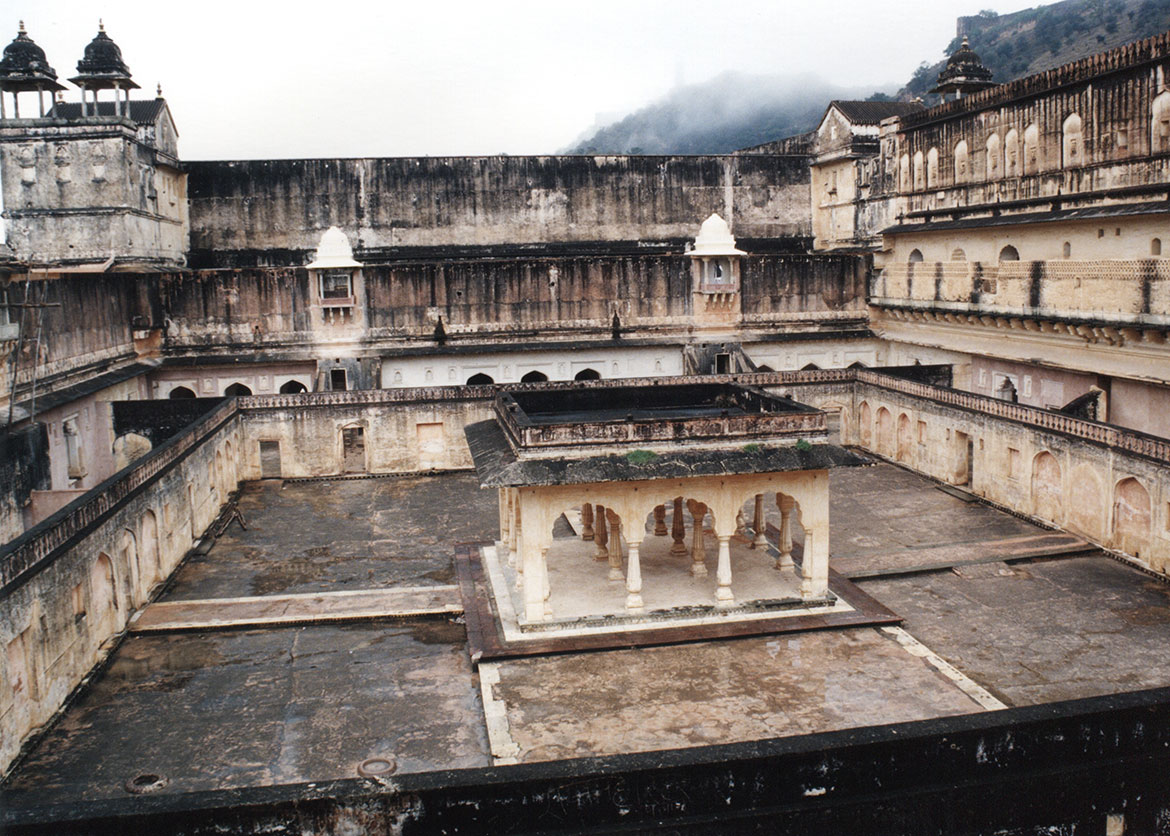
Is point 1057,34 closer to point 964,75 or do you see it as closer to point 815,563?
point 964,75

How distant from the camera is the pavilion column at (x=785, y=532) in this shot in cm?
1742

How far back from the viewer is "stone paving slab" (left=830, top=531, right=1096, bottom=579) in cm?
1861

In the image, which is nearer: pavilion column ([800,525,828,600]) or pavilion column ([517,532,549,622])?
pavilion column ([517,532,549,622])

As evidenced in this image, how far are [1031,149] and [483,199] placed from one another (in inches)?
786

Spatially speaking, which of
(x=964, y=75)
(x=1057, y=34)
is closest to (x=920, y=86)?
(x=1057, y=34)

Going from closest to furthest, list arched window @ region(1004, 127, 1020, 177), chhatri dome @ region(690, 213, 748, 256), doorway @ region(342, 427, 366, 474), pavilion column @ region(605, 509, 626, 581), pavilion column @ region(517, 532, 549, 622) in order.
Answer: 1. pavilion column @ region(517, 532, 549, 622)
2. pavilion column @ region(605, 509, 626, 581)
3. doorway @ region(342, 427, 366, 474)
4. arched window @ region(1004, 127, 1020, 177)
5. chhatri dome @ region(690, 213, 748, 256)

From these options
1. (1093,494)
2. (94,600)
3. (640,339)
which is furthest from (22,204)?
(1093,494)

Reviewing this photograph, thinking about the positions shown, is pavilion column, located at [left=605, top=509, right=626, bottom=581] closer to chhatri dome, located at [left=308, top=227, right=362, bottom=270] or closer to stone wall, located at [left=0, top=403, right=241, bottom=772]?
stone wall, located at [left=0, top=403, right=241, bottom=772]

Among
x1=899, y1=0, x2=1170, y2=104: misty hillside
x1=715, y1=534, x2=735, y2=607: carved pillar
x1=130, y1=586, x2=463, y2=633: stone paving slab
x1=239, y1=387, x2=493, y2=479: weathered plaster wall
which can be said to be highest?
x1=899, y1=0, x2=1170, y2=104: misty hillside

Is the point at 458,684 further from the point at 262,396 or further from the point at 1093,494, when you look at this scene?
the point at 262,396

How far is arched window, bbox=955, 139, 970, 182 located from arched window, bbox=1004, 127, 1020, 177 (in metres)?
1.96

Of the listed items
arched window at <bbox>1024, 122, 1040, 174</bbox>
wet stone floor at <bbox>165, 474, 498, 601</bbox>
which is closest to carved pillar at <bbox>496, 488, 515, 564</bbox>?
wet stone floor at <bbox>165, 474, 498, 601</bbox>

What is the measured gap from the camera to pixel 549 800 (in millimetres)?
5891

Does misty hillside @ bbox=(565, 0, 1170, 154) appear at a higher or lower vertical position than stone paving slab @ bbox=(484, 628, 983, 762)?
higher
